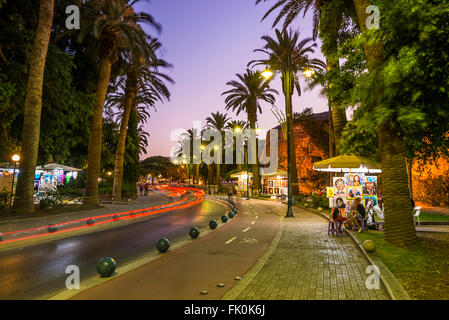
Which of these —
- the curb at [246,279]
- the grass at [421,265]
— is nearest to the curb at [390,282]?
the grass at [421,265]

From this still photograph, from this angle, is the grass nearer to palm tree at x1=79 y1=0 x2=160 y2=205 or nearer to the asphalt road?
the asphalt road

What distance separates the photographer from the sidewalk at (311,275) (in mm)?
5078

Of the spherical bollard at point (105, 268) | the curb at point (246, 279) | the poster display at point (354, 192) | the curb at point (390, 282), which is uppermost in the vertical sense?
the poster display at point (354, 192)

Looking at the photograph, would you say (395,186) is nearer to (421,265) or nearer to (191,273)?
(421,265)

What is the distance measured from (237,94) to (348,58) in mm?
31399

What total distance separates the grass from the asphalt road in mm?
6504

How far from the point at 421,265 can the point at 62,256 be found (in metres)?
9.33

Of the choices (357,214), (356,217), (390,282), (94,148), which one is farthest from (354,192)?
(94,148)

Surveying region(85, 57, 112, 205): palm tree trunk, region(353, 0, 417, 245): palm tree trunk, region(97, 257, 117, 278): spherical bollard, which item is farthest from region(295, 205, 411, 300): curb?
region(85, 57, 112, 205): palm tree trunk

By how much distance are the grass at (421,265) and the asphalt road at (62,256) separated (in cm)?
650

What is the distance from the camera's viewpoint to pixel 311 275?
20.4 feet

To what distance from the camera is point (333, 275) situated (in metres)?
6.22

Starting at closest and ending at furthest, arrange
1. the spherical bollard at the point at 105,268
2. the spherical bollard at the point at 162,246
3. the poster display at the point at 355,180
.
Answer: the spherical bollard at the point at 105,268 < the spherical bollard at the point at 162,246 < the poster display at the point at 355,180

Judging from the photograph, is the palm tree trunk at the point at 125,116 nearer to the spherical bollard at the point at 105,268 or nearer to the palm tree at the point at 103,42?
the palm tree at the point at 103,42
